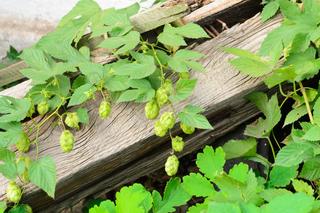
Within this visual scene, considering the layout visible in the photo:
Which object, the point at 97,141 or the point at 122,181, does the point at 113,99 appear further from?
the point at 122,181

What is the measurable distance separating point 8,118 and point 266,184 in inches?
31.2

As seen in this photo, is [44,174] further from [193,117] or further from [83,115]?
[193,117]

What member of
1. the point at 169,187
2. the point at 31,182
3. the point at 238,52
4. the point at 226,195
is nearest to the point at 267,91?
the point at 238,52

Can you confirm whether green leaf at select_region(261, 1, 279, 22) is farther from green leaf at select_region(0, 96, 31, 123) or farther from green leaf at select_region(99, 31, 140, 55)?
green leaf at select_region(0, 96, 31, 123)

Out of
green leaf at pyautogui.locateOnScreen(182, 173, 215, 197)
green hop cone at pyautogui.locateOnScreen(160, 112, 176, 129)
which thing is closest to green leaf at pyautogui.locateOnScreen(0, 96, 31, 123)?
green hop cone at pyautogui.locateOnScreen(160, 112, 176, 129)

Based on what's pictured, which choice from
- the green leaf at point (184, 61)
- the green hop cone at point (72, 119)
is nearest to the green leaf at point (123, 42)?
the green leaf at point (184, 61)

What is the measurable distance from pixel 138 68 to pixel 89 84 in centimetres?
16

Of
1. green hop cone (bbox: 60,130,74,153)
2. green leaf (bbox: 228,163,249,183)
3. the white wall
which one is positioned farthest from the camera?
the white wall

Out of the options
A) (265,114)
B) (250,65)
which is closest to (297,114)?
(265,114)

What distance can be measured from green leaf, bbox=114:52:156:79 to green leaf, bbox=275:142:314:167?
17.9 inches

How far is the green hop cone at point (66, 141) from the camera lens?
1784 mm

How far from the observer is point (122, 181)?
2.01 meters

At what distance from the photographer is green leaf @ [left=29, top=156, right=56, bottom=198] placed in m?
1.68

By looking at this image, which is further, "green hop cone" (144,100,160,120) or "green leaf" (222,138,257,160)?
"green leaf" (222,138,257,160)
